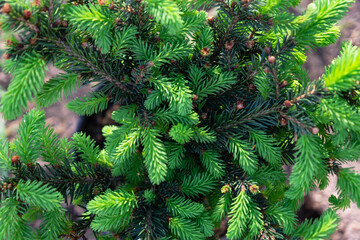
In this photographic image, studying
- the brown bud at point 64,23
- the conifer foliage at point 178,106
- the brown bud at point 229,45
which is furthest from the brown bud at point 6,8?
the brown bud at point 229,45

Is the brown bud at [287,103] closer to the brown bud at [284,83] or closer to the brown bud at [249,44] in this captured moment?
the brown bud at [284,83]

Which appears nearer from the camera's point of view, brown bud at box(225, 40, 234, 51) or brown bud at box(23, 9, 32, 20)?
brown bud at box(23, 9, 32, 20)

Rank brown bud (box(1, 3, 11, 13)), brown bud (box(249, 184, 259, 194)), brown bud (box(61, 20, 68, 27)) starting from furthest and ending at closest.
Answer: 1. brown bud (box(249, 184, 259, 194))
2. brown bud (box(61, 20, 68, 27))
3. brown bud (box(1, 3, 11, 13))

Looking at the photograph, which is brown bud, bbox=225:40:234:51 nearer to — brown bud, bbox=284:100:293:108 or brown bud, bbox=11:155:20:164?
brown bud, bbox=284:100:293:108

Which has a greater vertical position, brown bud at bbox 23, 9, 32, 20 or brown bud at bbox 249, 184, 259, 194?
brown bud at bbox 23, 9, 32, 20

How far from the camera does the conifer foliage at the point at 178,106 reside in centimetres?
57

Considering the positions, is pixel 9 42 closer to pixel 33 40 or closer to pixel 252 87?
pixel 33 40

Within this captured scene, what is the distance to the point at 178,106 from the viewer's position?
2.13ft

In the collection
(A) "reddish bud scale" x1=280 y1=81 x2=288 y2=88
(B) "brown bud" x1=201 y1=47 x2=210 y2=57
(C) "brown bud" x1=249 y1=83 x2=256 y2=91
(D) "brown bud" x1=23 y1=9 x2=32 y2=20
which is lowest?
(C) "brown bud" x1=249 y1=83 x2=256 y2=91

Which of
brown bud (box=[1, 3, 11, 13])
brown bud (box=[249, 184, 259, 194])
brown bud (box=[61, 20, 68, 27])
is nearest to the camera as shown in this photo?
brown bud (box=[1, 3, 11, 13])

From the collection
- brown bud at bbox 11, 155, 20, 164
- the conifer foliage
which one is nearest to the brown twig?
the conifer foliage

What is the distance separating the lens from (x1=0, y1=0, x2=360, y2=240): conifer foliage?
0.57 metres

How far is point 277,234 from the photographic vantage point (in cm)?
72

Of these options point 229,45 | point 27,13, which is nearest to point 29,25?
point 27,13
